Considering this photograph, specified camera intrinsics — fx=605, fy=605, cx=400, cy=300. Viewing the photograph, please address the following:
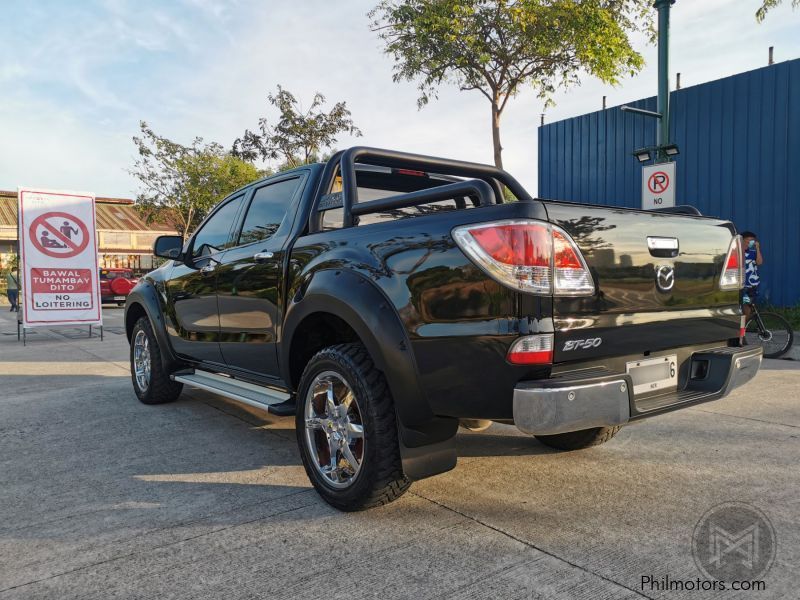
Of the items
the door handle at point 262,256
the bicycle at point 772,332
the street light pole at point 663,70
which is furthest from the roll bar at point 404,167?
the street light pole at point 663,70

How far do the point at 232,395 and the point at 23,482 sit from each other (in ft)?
4.02

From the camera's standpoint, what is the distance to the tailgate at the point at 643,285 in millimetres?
2455

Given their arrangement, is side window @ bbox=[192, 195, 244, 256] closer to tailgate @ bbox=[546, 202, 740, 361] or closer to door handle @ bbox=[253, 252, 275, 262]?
door handle @ bbox=[253, 252, 275, 262]

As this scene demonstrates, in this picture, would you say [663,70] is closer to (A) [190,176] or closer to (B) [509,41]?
(B) [509,41]

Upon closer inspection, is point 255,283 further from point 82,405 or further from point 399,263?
point 82,405

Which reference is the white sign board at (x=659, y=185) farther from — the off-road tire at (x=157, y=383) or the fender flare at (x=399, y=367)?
the fender flare at (x=399, y=367)

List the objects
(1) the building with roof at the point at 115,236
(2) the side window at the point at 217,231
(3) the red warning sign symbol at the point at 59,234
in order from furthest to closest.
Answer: (1) the building with roof at the point at 115,236 → (3) the red warning sign symbol at the point at 59,234 → (2) the side window at the point at 217,231

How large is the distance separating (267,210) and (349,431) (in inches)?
71.0

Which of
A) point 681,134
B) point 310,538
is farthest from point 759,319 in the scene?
point 310,538

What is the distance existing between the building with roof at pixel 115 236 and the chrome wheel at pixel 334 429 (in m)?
37.5

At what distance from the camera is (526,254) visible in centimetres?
233

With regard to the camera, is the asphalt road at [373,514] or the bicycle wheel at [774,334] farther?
the bicycle wheel at [774,334]

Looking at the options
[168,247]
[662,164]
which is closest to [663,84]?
[662,164]

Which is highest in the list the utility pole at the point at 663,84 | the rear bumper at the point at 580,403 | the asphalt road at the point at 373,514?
the utility pole at the point at 663,84
